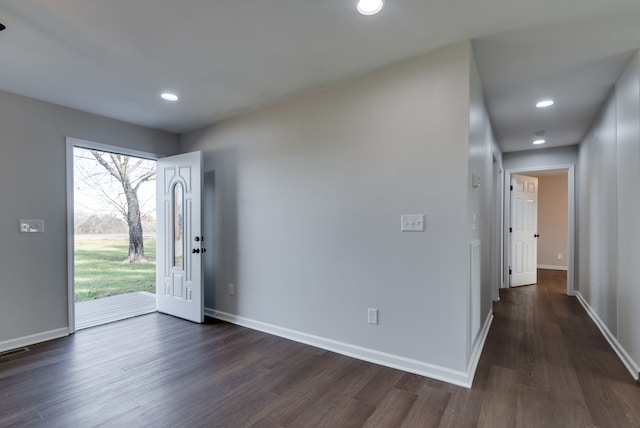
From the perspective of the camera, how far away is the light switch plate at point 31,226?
10.2 feet

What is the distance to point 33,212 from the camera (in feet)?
10.4

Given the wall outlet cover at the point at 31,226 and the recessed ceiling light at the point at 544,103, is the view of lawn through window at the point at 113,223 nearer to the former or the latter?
the wall outlet cover at the point at 31,226

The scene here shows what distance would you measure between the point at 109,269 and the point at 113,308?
2.75 metres

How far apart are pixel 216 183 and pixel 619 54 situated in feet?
13.1

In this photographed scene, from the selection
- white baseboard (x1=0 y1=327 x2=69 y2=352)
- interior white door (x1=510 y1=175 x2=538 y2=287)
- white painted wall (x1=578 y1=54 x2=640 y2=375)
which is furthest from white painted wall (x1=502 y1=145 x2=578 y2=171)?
white baseboard (x1=0 y1=327 x2=69 y2=352)

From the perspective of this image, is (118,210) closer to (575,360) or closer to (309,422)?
(309,422)

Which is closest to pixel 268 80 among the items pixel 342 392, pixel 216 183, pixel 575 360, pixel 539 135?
pixel 216 183

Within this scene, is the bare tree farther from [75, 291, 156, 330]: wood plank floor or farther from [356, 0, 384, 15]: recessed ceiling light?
[356, 0, 384, 15]: recessed ceiling light

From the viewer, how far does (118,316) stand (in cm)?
402

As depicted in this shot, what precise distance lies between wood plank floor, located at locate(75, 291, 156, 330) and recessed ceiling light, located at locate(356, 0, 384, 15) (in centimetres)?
424

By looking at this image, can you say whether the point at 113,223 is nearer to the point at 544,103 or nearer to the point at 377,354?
the point at 377,354

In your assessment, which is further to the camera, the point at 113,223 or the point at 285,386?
the point at 113,223

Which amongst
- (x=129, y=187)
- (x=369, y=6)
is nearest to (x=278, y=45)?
(x=369, y=6)

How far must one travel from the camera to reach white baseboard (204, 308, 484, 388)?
230 centimetres
